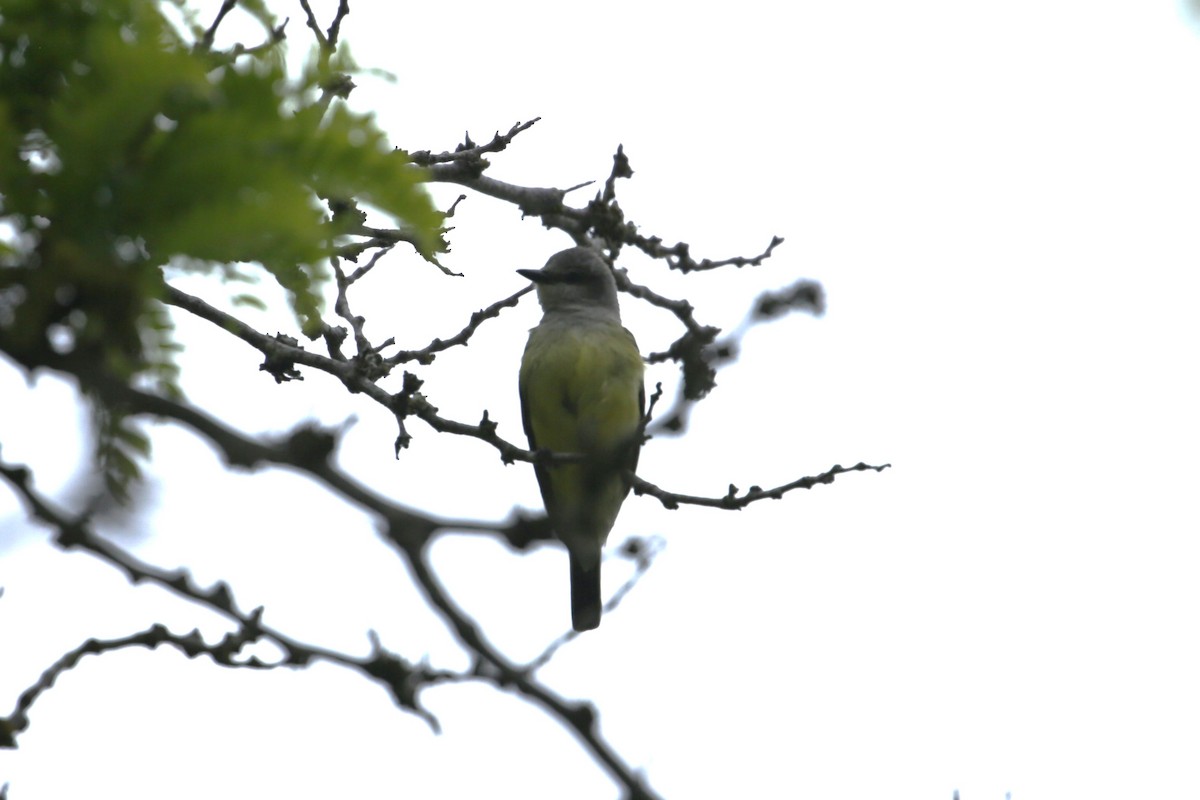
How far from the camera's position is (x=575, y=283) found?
8883 mm

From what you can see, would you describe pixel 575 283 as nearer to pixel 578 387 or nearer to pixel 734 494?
pixel 578 387

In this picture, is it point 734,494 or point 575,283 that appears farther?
point 575,283

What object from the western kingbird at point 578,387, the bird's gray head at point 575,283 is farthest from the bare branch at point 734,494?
the bird's gray head at point 575,283

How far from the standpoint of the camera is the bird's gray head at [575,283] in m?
8.82

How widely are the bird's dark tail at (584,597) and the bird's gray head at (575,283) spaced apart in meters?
1.79

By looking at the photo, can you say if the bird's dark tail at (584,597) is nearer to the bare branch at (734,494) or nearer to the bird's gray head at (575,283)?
the bird's gray head at (575,283)

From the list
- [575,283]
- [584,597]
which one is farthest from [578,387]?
[584,597]

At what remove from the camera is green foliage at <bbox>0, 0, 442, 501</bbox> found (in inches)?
71.9

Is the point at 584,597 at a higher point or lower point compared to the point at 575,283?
lower

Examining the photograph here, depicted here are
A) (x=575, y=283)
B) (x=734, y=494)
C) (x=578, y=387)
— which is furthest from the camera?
(x=575, y=283)

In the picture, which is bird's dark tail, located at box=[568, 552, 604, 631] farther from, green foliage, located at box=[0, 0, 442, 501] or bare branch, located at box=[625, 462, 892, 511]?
green foliage, located at box=[0, 0, 442, 501]

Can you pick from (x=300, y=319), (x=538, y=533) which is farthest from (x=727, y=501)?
(x=538, y=533)

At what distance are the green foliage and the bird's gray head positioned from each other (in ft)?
21.9

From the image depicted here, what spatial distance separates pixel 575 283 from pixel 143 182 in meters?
7.04
